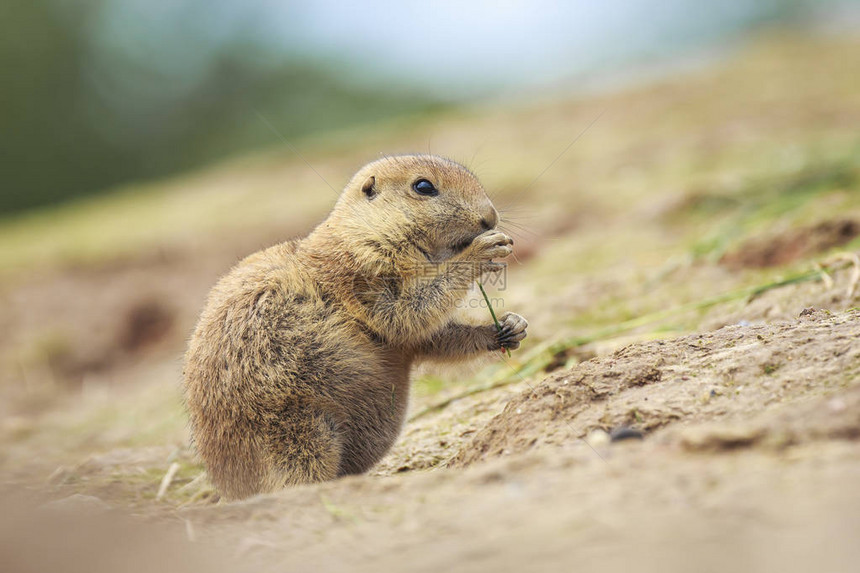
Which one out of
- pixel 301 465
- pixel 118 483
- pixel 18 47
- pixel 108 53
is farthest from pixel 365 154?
pixel 18 47

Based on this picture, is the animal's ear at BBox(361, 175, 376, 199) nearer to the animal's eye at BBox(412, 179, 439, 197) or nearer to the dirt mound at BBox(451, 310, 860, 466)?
the animal's eye at BBox(412, 179, 439, 197)

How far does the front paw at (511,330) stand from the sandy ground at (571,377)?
10.8 inches

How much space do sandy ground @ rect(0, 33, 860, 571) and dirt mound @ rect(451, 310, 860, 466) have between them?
0.01 m

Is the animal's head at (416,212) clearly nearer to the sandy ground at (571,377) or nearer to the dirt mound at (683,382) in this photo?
the sandy ground at (571,377)

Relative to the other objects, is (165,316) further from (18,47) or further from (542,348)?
(18,47)

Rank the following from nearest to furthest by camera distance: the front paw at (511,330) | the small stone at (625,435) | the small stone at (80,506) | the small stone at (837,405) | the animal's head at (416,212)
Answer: the small stone at (837,405) → the small stone at (625,435) → the small stone at (80,506) → the animal's head at (416,212) → the front paw at (511,330)

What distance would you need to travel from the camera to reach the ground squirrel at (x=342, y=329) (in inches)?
127

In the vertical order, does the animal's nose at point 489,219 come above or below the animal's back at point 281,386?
above

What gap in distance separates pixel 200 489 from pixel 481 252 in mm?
1765

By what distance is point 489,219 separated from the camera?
3.88m

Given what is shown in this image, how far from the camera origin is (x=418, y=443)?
3.96m

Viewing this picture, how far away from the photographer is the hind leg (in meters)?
3.17

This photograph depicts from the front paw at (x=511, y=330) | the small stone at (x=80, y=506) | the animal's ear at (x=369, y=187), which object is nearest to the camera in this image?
the small stone at (x=80, y=506)

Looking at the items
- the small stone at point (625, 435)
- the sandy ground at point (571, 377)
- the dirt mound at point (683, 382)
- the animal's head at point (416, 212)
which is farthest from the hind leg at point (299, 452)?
the small stone at point (625, 435)
